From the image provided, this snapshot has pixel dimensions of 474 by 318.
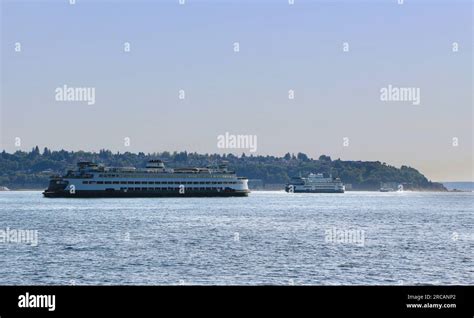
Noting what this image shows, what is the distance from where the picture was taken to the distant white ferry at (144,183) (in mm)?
177250

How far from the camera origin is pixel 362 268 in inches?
1810

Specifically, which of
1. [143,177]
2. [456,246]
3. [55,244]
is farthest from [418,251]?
[143,177]

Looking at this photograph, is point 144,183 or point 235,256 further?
point 144,183

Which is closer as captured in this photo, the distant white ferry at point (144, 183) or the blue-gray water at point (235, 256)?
the blue-gray water at point (235, 256)

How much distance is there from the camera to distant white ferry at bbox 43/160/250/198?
177250mm

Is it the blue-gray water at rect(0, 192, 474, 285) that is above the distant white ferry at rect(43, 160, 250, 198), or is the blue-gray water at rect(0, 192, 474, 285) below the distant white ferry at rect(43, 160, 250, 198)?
below

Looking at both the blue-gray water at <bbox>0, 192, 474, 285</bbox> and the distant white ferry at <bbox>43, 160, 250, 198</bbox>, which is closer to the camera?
the blue-gray water at <bbox>0, 192, 474, 285</bbox>

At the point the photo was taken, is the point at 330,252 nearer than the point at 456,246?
Yes

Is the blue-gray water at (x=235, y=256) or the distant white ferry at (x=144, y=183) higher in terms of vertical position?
the distant white ferry at (x=144, y=183)

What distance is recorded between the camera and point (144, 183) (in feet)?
609

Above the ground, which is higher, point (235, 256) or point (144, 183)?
point (144, 183)
